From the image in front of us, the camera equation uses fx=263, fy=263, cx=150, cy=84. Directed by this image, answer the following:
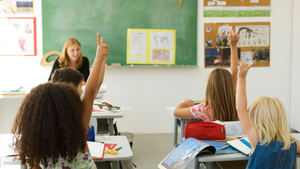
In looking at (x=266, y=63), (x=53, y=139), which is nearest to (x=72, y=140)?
(x=53, y=139)

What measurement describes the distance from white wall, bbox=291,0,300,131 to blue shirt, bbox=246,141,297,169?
336cm

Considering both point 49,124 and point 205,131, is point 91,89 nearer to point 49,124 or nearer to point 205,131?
point 49,124

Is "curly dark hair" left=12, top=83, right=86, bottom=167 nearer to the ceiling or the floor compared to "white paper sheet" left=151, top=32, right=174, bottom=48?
nearer to the floor

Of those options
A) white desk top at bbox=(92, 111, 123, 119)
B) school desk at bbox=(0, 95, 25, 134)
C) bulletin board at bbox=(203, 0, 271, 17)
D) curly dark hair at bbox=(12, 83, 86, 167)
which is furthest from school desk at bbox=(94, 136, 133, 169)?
bulletin board at bbox=(203, 0, 271, 17)

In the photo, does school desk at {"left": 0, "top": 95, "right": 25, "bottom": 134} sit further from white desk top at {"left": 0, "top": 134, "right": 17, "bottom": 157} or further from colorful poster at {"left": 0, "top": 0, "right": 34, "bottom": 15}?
colorful poster at {"left": 0, "top": 0, "right": 34, "bottom": 15}

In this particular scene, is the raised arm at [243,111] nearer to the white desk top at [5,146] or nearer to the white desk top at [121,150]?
the white desk top at [121,150]

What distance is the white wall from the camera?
4.14m

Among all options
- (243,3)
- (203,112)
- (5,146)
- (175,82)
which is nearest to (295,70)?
(243,3)

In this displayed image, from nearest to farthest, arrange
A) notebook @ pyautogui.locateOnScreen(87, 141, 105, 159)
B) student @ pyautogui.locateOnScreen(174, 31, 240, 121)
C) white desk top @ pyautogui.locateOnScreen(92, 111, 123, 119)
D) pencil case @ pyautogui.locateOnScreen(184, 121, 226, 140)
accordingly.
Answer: notebook @ pyautogui.locateOnScreen(87, 141, 105, 159) < pencil case @ pyautogui.locateOnScreen(184, 121, 226, 140) < student @ pyautogui.locateOnScreen(174, 31, 240, 121) < white desk top @ pyautogui.locateOnScreen(92, 111, 123, 119)

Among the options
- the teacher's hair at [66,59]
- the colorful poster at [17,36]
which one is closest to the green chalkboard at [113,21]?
the colorful poster at [17,36]

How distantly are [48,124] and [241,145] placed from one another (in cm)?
101

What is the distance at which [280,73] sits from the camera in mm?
4340

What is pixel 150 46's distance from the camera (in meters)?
4.07

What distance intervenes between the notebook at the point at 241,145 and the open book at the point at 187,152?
0.08 ft
